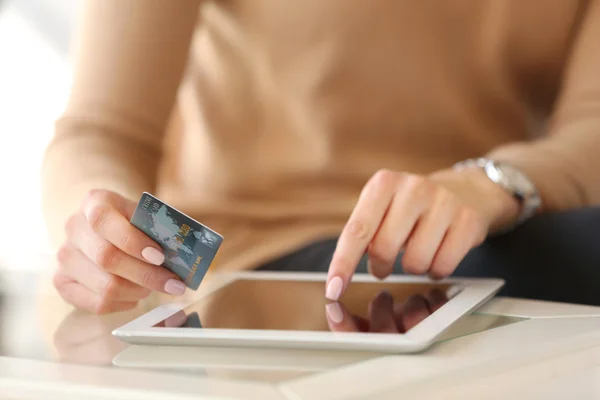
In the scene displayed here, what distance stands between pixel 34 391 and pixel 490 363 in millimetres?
264

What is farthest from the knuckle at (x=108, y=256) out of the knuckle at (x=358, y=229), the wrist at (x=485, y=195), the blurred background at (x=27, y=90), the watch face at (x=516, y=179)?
the blurred background at (x=27, y=90)

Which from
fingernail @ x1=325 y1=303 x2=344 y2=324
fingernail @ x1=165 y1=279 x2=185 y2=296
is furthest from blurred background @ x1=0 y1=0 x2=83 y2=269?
fingernail @ x1=325 y1=303 x2=344 y2=324

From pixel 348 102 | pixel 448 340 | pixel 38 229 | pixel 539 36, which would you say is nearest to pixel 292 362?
pixel 448 340

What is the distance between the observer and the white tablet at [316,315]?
0.43 metres

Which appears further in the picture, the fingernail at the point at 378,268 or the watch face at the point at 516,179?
the watch face at the point at 516,179

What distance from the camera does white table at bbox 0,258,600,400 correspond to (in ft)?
1.17

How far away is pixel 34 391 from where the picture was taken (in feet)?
1.24

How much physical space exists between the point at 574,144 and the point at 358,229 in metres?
0.47

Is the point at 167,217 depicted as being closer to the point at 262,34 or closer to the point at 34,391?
the point at 34,391

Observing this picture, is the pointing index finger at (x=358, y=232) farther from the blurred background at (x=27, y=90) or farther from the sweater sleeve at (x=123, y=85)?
the blurred background at (x=27, y=90)

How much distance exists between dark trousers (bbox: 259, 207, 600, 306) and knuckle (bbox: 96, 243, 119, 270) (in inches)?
14.3

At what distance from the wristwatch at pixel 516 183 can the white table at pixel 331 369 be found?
277 mm

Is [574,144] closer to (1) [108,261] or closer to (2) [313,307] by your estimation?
(2) [313,307]

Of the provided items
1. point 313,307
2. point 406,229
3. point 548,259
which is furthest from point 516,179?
point 313,307
